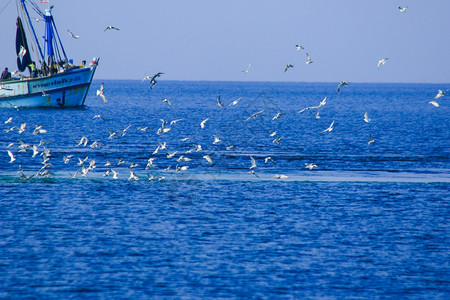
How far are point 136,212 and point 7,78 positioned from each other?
281ft

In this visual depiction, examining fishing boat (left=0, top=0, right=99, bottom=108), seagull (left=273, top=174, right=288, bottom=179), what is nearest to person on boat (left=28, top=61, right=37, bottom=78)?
fishing boat (left=0, top=0, right=99, bottom=108)

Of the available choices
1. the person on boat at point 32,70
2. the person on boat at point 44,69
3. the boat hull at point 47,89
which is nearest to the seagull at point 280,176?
the boat hull at point 47,89

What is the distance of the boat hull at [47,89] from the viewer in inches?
4537

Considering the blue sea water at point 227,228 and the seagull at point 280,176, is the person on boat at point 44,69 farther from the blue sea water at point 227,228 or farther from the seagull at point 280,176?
the seagull at point 280,176

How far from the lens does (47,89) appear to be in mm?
117000

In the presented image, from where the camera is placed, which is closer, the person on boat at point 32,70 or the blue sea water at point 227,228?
the blue sea water at point 227,228

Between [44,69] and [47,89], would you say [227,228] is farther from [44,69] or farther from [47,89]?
[44,69]

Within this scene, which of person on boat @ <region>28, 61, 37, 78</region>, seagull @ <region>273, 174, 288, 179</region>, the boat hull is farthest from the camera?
the boat hull

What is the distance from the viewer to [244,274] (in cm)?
2664

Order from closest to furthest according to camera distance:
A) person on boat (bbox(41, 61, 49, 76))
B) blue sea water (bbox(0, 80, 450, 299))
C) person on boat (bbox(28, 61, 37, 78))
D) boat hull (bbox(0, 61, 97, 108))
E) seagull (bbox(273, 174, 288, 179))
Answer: blue sea water (bbox(0, 80, 450, 299)), seagull (bbox(273, 174, 288, 179)), person on boat (bbox(28, 61, 37, 78)), boat hull (bbox(0, 61, 97, 108)), person on boat (bbox(41, 61, 49, 76))

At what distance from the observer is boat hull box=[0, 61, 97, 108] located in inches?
4537

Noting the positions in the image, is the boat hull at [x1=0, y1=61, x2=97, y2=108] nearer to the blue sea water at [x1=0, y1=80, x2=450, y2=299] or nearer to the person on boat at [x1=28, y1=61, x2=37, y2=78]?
the person on boat at [x1=28, y1=61, x2=37, y2=78]

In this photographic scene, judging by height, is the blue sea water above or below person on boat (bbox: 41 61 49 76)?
below

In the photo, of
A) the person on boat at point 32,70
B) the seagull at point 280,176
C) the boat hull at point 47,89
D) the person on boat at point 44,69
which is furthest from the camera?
the person on boat at point 44,69
